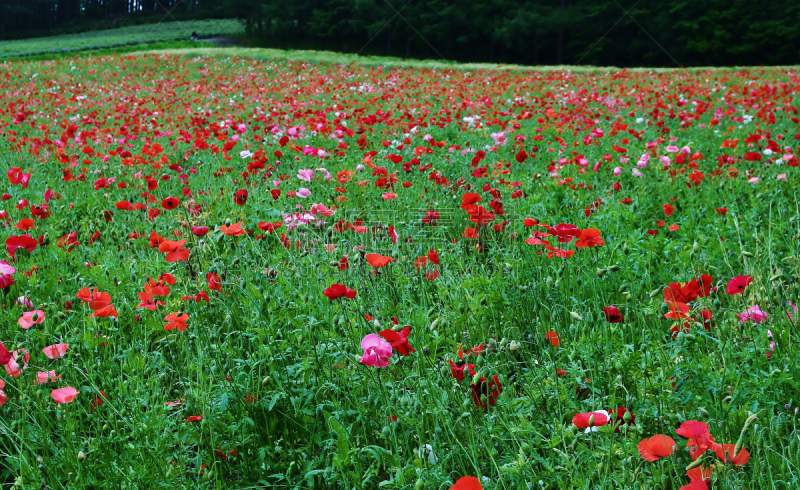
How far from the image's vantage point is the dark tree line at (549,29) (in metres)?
31.2

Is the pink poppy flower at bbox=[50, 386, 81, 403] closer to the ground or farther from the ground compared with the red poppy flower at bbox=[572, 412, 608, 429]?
closer to the ground

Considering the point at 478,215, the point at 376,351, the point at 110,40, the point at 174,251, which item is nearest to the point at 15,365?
the point at 174,251

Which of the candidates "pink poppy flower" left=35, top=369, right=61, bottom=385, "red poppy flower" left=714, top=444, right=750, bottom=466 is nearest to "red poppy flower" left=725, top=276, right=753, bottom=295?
"red poppy flower" left=714, top=444, right=750, bottom=466

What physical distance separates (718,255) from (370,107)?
23.9ft

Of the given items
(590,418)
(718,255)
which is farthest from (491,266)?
(590,418)

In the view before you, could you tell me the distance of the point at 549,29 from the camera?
33.5 m

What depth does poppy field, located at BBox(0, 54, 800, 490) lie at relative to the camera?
5.14 ft

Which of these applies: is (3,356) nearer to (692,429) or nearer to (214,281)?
(214,281)

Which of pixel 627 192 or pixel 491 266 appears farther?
pixel 627 192

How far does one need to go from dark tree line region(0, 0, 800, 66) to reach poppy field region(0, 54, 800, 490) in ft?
80.5

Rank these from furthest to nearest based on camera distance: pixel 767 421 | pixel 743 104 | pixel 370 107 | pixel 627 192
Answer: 1. pixel 370 107
2. pixel 743 104
3. pixel 627 192
4. pixel 767 421

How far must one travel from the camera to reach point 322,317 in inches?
88.7

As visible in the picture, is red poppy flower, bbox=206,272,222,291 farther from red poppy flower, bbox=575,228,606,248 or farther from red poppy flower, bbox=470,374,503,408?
red poppy flower, bbox=575,228,606,248

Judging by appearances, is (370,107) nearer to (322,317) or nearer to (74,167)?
(74,167)
